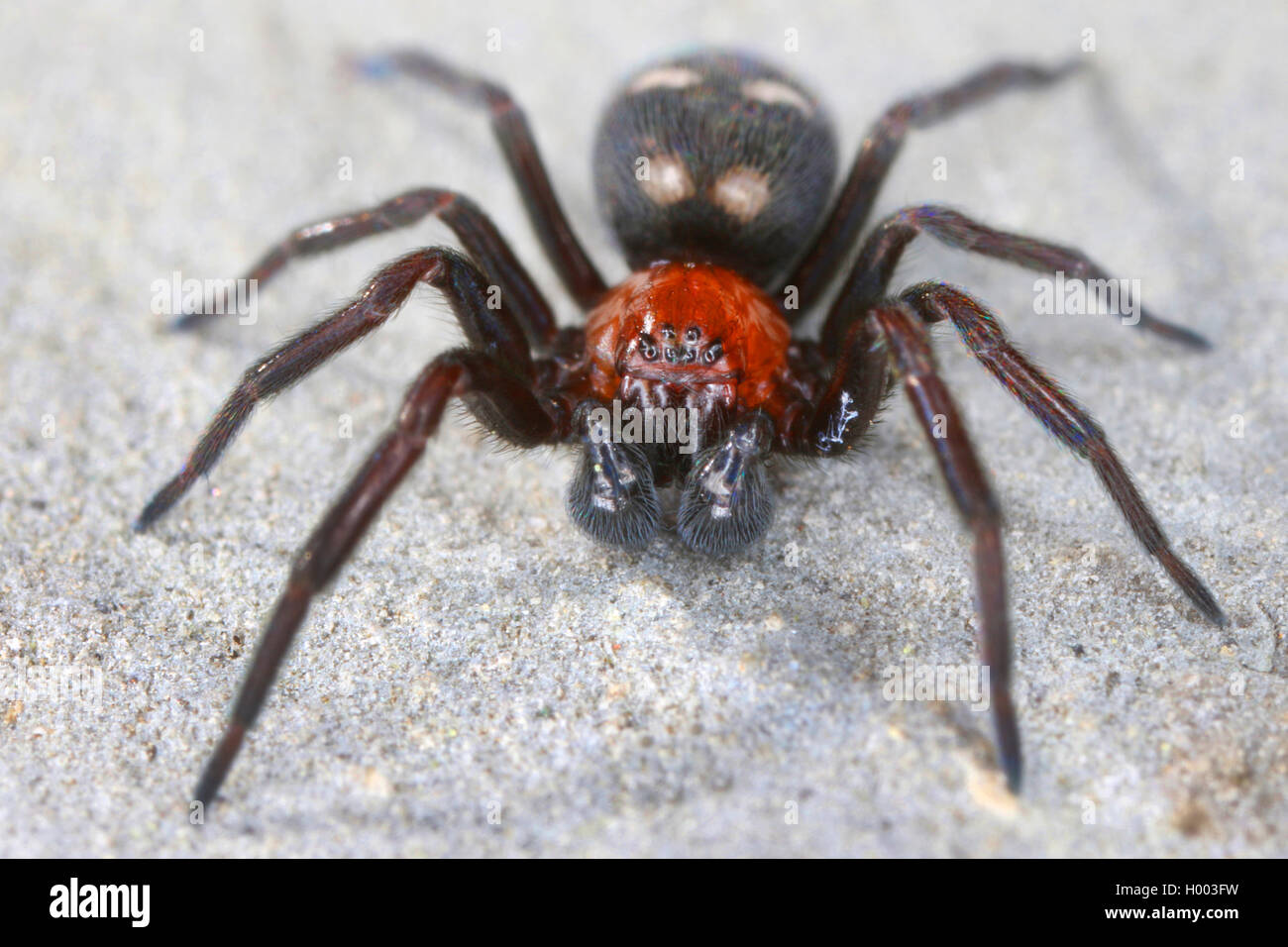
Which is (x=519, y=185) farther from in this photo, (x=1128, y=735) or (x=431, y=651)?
(x=1128, y=735)

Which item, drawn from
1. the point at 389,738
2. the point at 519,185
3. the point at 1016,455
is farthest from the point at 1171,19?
the point at 389,738

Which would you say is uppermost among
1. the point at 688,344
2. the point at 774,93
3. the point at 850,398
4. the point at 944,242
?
the point at 774,93

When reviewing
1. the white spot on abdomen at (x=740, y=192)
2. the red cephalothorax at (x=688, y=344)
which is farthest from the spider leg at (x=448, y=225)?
the white spot on abdomen at (x=740, y=192)

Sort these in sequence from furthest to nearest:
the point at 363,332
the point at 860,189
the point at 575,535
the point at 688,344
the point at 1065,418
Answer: the point at 860,189 < the point at 575,535 < the point at 688,344 < the point at 363,332 < the point at 1065,418

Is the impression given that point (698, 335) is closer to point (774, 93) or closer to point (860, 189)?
point (860, 189)

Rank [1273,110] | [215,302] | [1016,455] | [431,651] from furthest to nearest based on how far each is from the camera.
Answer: [1273,110] < [215,302] < [1016,455] < [431,651]

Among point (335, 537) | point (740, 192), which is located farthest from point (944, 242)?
point (335, 537)
